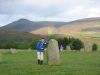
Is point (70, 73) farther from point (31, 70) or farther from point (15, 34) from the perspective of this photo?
point (15, 34)

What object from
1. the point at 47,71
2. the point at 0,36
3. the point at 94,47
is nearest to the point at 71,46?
the point at 94,47

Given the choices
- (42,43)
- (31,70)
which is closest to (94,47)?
(42,43)

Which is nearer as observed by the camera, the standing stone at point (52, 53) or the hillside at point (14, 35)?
the standing stone at point (52, 53)

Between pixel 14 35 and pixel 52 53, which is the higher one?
pixel 52 53

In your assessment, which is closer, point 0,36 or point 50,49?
point 50,49

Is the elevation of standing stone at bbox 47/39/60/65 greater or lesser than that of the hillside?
greater

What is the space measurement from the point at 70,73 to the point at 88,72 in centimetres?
121

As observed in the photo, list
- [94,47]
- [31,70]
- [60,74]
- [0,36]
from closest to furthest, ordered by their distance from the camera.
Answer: [60,74], [31,70], [94,47], [0,36]

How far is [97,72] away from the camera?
25953 mm

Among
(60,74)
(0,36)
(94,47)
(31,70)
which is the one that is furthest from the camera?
(0,36)

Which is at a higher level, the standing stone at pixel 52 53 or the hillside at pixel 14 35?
the standing stone at pixel 52 53

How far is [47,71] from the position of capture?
2642 cm

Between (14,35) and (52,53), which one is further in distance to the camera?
(14,35)

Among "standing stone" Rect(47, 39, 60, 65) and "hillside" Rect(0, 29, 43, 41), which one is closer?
"standing stone" Rect(47, 39, 60, 65)
